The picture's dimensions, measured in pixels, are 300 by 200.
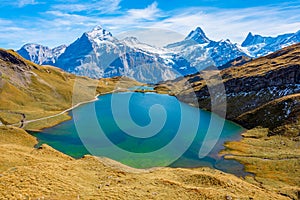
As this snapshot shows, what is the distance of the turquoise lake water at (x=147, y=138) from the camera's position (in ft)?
272

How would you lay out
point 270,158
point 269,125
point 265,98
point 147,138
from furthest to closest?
point 265,98
point 269,125
point 147,138
point 270,158

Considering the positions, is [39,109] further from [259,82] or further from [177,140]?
[259,82]

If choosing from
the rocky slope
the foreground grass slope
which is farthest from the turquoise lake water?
the foreground grass slope

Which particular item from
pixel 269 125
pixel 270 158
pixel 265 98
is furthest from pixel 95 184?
pixel 265 98

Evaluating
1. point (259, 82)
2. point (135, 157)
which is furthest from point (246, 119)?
point (135, 157)

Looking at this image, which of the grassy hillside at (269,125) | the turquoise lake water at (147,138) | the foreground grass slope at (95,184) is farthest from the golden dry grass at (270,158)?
the foreground grass slope at (95,184)

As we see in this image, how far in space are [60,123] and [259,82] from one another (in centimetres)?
12894

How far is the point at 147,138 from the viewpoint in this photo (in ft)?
353

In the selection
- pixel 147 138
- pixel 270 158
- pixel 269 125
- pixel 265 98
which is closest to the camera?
pixel 270 158

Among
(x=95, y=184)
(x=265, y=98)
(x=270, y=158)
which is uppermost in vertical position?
(x=265, y=98)

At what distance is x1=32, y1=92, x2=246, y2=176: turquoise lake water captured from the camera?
8300cm

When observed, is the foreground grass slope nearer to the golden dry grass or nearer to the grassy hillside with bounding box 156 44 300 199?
the golden dry grass

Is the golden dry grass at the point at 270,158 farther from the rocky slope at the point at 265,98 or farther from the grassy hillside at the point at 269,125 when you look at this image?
the rocky slope at the point at 265,98

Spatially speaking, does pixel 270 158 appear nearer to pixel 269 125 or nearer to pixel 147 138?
pixel 269 125
